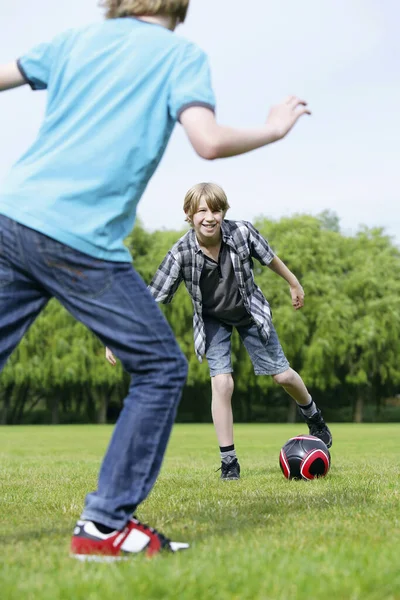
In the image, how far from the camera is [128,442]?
3.26 m

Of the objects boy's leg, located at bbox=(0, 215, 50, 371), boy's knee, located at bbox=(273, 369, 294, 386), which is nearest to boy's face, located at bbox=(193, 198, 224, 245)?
boy's knee, located at bbox=(273, 369, 294, 386)

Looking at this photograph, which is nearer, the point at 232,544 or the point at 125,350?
the point at 125,350

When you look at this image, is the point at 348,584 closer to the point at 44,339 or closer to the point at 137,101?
the point at 137,101

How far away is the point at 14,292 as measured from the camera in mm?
3336

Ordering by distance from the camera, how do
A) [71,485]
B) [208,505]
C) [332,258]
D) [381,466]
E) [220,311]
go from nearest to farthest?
1. [208,505]
2. [71,485]
3. [220,311]
4. [381,466]
5. [332,258]

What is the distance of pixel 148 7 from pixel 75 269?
3.97 feet

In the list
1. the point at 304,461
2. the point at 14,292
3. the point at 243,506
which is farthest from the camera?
the point at 304,461

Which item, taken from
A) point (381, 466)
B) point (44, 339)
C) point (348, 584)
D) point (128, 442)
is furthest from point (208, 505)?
point (44, 339)

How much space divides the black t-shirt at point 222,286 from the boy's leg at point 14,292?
3508 millimetres

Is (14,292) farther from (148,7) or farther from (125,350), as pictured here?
(148,7)

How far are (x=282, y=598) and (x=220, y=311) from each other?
4.53 meters

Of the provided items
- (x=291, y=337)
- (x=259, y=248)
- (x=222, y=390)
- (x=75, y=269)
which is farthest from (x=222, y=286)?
(x=291, y=337)

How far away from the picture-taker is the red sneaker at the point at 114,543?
3.18 metres

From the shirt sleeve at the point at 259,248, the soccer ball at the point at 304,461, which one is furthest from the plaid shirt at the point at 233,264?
the soccer ball at the point at 304,461
